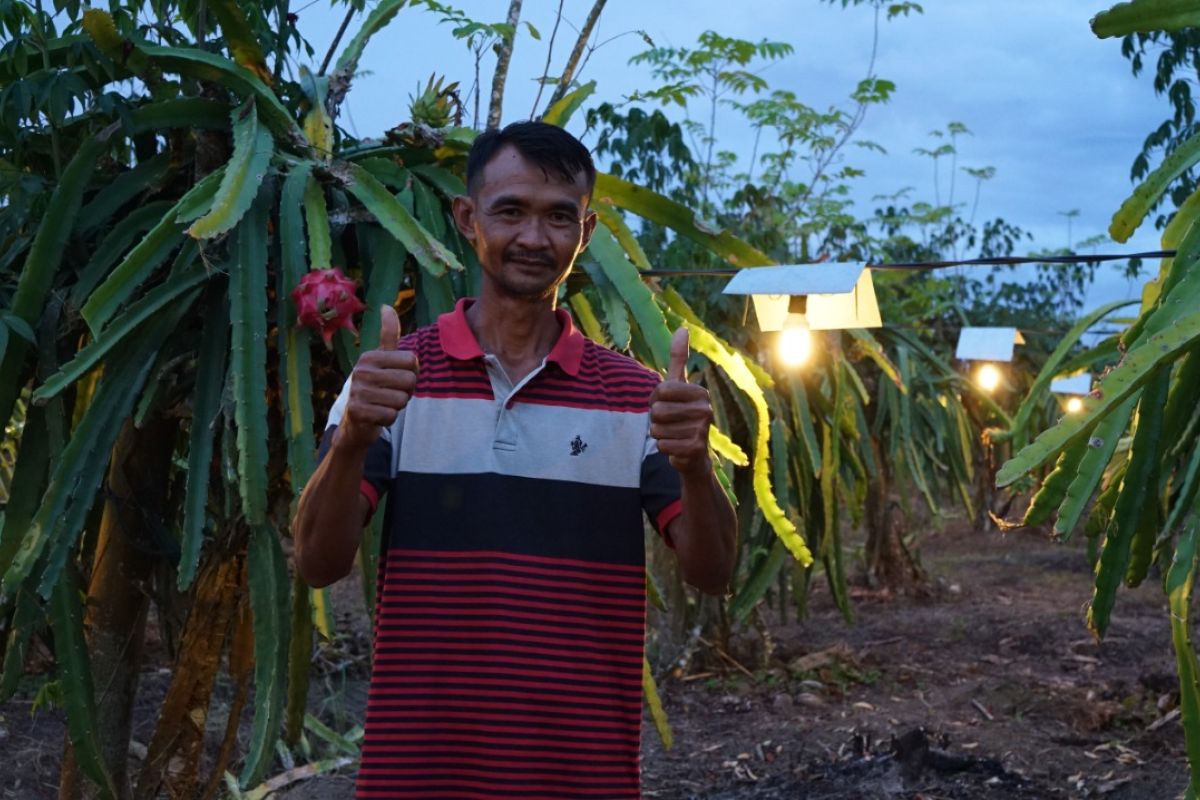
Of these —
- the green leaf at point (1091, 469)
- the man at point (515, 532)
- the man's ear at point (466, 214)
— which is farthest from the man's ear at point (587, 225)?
the green leaf at point (1091, 469)

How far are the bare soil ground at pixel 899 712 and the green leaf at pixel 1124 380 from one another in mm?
2045

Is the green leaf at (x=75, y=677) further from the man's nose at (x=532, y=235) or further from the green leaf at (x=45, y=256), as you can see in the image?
the man's nose at (x=532, y=235)

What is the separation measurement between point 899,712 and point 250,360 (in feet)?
14.9

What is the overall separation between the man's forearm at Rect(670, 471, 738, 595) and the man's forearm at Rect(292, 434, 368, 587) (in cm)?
40

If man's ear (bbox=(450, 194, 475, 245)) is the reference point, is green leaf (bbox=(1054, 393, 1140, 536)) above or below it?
below

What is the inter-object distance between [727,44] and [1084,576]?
552cm

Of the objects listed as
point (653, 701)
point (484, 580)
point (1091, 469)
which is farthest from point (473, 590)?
point (653, 701)

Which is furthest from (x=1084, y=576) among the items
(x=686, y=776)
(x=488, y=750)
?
(x=488, y=750)

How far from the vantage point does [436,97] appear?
2.96 m

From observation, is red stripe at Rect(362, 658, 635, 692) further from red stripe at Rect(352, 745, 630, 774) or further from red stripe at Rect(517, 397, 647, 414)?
red stripe at Rect(517, 397, 647, 414)

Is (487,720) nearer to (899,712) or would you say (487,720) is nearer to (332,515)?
(332,515)

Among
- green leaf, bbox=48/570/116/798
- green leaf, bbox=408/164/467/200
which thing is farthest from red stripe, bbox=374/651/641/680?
green leaf, bbox=408/164/467/200

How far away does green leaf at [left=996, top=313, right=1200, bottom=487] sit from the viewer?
1.80 m

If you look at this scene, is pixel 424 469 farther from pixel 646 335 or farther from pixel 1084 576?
pixel 1084 576
